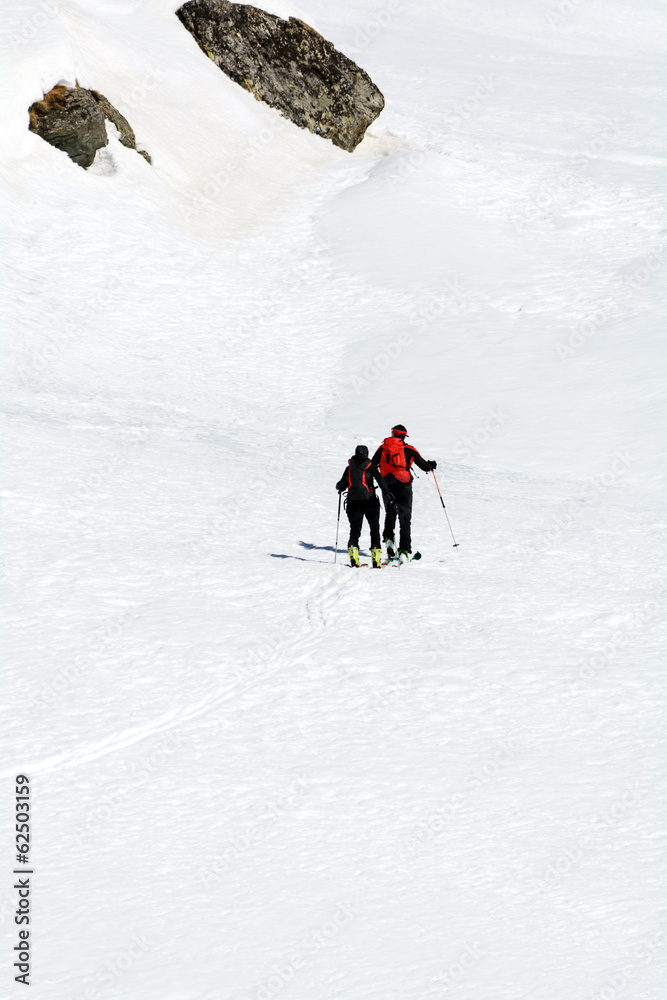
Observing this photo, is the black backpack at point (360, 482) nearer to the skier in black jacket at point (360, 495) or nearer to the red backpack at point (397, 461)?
the skier in black jacket at point (360, 495)

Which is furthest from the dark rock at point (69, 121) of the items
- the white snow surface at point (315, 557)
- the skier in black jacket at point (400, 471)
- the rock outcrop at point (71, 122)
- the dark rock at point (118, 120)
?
the skier in black jacket at point (400, 471)

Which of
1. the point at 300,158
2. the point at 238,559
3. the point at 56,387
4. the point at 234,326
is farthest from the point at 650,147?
the point at 238,559

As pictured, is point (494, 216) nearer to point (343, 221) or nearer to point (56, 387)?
point (343, 221)

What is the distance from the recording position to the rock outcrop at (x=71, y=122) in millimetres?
25219

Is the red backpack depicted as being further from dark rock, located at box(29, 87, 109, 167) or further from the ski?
dark rock, located at box(29, 87, 109, 167)

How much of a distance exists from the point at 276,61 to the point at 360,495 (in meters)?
27.5

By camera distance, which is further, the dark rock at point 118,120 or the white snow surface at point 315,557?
the dark rock at point 118,120

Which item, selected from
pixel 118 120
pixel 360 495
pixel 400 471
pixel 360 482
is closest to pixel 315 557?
pixel 360 495

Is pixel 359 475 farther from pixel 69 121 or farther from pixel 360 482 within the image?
pixel 69 121

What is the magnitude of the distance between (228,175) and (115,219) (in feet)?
23.1

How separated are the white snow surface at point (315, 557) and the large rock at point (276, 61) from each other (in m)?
0.86

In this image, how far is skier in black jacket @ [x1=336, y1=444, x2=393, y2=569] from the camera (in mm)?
12289

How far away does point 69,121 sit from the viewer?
25.4m

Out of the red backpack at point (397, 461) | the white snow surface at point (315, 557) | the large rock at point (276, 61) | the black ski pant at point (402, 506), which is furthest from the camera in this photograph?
the large rock at point (276, 61)
